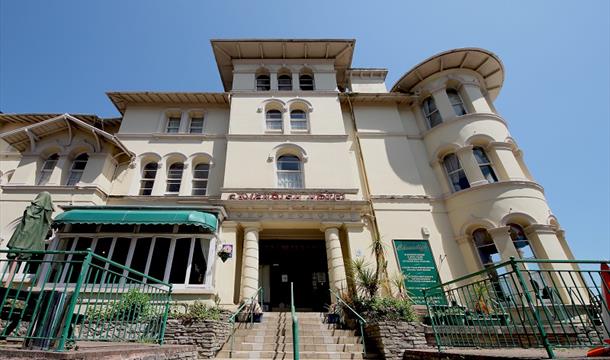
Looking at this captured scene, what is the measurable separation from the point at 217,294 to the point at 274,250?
13.5ft

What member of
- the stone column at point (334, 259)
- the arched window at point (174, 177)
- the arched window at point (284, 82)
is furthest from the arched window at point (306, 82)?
the stone column at point (334, 259)

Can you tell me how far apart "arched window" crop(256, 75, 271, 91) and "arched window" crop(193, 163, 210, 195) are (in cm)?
618

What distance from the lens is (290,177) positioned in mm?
13930

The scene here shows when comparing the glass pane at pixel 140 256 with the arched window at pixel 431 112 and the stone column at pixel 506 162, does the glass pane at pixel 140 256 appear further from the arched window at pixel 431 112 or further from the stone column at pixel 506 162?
the stone column at pixel 506 162

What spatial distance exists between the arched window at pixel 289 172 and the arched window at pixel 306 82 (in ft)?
18.4

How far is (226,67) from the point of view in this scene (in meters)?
18.8

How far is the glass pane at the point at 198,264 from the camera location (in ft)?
34.7

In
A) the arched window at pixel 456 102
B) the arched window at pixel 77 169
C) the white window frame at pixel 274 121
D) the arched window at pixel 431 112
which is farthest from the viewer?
the arched window at pixel 431 112

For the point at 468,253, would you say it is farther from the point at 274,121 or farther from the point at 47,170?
the point at 47,170

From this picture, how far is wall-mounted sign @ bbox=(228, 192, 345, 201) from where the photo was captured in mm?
12375

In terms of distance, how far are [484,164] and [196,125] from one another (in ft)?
51.1

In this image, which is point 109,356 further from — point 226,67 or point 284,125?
point 226,67

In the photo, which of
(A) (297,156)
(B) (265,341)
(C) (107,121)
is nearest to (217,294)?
(B) (265,341)

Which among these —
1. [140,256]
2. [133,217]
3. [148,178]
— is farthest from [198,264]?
[148,178]
